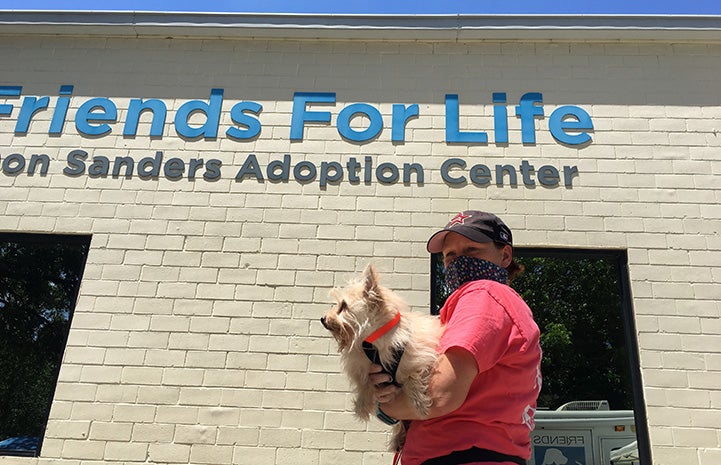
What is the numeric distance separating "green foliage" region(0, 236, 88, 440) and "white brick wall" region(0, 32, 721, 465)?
0.40 meters

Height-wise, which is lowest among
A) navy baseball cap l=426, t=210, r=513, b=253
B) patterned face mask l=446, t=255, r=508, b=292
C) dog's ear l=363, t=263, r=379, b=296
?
dog's ear l=363, t=263, r=379, b=296

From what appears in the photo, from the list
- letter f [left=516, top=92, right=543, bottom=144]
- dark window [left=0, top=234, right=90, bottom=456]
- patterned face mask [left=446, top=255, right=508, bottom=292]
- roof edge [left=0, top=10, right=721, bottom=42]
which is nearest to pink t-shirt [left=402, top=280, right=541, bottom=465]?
patterned face mask [left=446, top=255, right=508, bottom=292]

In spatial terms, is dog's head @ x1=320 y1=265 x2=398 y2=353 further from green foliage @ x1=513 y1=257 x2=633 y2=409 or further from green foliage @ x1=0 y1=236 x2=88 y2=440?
green foliage @ x1=0 y1=236 x2=88 y2=440

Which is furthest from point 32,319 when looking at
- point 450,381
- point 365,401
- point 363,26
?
point 450,381

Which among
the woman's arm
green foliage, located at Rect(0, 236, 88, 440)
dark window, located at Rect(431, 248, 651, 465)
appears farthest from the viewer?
green foliage, located at Rect(0, 236, 88, 440)

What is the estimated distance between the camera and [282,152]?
16.8ft

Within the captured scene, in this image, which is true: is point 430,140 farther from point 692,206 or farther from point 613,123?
point 692,206

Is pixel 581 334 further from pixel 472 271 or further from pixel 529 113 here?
pixel 472 271

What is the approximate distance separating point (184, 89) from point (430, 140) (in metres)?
2.45

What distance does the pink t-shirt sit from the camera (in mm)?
1760

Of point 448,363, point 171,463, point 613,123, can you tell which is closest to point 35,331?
point 171,463

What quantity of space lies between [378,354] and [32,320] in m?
4.73

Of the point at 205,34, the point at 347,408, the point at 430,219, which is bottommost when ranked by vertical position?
the point at 347,408

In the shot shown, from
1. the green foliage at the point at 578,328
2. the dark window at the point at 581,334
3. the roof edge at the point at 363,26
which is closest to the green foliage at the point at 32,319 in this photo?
the roof edge at the point at 363,26
